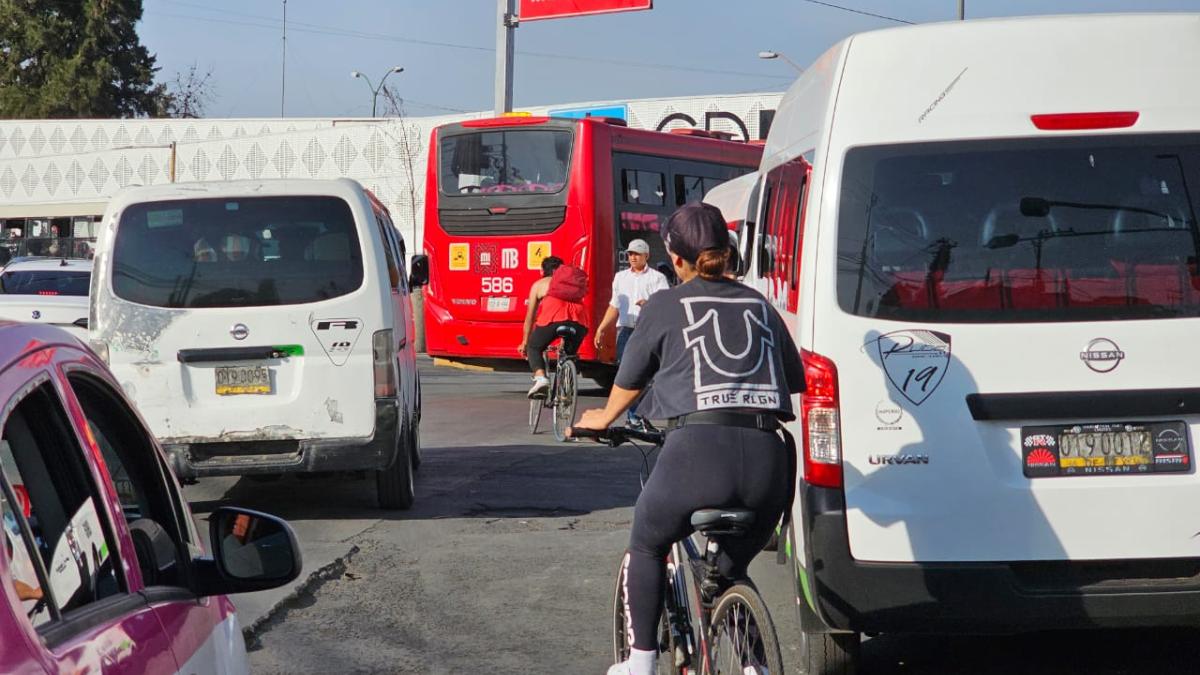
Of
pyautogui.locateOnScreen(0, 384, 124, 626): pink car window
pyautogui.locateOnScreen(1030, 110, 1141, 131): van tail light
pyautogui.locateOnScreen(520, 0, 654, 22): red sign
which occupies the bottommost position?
pyautogui.locateOnScreen(0, 384, 124, 626): pink car window

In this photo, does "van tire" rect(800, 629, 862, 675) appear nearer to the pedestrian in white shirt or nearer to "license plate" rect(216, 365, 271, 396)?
"license plate" rect(216, 365, 271, 396)

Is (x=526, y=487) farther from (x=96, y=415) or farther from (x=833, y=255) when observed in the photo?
(x=96, y=415)

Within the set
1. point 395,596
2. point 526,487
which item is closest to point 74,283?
point 526,487

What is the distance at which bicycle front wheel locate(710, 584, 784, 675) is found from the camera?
171 inches

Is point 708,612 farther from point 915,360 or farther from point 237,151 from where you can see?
point 237,151

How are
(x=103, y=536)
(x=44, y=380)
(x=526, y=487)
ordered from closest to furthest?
(x=44, y=380) < (x=103, y=536) < (x=526, y=487)

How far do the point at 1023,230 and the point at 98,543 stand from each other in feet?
Result: 11.9

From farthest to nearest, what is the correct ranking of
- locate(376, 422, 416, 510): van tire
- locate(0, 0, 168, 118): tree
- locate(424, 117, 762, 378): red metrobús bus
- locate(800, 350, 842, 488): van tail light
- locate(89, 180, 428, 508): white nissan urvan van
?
locate(0, 0, 168, 118): tree < locate(424, 117, 762, 378): red metrobús bus < locate(376, 422, 416, 510): van tire < locate(89, 180, 428, 508): white nissan urvan van < locate(800, 350, 842, 488): van tail light

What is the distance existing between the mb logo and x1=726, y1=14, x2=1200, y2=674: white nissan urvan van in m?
0.75

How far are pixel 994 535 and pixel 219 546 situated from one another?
9.79 ft

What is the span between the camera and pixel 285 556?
3.19 metres

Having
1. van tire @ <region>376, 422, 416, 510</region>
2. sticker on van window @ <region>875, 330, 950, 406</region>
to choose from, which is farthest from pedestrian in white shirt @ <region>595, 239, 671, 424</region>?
sticker on van window @ <region>875, 330, 950, 406</region>

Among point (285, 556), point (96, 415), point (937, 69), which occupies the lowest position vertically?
point (285, 556)

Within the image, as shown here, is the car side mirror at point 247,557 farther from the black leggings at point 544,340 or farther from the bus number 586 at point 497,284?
the bus number 586 at point 497,284
